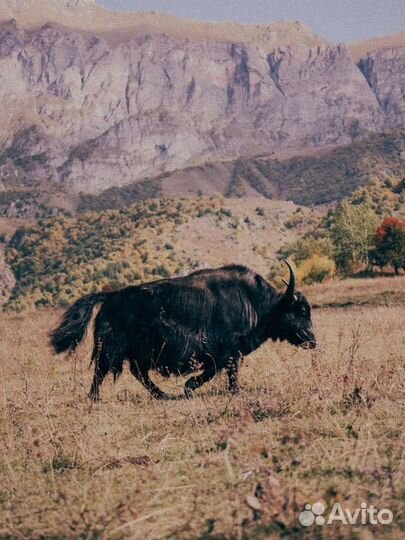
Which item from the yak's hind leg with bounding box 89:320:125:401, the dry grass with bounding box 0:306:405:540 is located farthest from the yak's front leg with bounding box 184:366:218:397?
the yak's hind leg with bounding box 89:320:125:401

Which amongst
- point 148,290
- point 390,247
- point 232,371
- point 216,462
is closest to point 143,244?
point 390,247

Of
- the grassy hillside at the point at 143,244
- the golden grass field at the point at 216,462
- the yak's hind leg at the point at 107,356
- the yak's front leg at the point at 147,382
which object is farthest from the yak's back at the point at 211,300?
the grassy hillside at the point at 143,244

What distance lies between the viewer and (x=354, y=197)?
96.1 m

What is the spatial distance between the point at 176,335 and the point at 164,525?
4.39 metres

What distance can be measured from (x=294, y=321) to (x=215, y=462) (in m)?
4.74

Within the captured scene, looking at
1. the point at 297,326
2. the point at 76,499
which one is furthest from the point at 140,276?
the point at 76,499

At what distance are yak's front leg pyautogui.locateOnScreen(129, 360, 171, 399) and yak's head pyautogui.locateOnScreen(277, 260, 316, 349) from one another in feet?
6.89

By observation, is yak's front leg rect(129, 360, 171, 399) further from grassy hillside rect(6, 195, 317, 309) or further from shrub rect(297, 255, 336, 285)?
grassy hillside rect(6, 195, 317, 309)

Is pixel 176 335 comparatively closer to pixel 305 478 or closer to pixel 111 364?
pixel 111 364

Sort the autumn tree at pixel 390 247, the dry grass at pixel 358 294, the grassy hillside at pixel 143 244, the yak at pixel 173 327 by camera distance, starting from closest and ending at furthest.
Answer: the yak at pixel 173 327, the dry grass at pixel 358 294, the autumn tree at pixel 390 247, the grassy hillside at pixel 143 244

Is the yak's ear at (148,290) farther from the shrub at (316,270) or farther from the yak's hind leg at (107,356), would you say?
the shrub at (316,270)

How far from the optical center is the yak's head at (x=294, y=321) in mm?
9000

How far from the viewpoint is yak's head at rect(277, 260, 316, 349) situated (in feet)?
29.5

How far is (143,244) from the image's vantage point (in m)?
88.0
